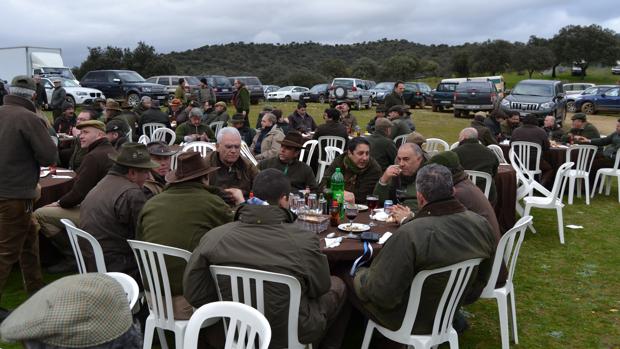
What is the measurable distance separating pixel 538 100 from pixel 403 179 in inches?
613

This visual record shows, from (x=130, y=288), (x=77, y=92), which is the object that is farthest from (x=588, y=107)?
(x=130, y=288)

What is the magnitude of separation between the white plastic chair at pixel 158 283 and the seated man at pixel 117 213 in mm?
510

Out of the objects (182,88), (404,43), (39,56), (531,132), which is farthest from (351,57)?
(531,132)

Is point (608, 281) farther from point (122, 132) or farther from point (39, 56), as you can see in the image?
point (39, 56)

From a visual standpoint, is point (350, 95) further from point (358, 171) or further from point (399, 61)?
point (399, 61)

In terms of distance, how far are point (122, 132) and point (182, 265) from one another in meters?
4.47

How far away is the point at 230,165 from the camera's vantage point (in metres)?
5.19

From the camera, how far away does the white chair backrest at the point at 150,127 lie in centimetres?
1005

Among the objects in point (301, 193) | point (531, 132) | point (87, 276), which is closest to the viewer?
point (87, 276)

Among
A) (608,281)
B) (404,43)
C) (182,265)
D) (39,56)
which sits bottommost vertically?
(608,281)

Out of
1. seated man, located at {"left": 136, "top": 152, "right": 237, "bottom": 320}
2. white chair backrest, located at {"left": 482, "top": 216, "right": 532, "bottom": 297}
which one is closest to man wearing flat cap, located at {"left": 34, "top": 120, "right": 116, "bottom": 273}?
seated man, located at {"left": 136, "top": 152, "right": 237, "bottom": 320}

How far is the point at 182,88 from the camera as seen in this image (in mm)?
14297

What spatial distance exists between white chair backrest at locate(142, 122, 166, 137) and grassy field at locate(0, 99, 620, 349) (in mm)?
5228

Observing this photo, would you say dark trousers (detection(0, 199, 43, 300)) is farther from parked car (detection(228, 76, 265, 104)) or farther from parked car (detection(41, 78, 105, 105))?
parked car (detection(228, 76, 265, 104))
